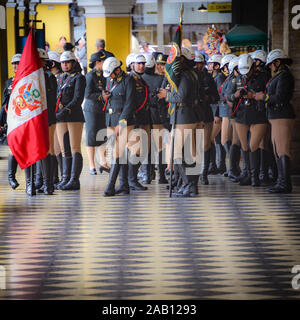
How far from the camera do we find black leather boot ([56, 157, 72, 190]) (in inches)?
403

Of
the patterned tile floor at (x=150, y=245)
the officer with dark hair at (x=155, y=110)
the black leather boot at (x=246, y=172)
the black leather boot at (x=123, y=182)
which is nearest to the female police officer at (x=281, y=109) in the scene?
the patterned tile floor at (x=150, y=245)

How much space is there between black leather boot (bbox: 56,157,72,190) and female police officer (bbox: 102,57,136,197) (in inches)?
34.5

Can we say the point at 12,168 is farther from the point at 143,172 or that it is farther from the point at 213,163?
the point at 213,163

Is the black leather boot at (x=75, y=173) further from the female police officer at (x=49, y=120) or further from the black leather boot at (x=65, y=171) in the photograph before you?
the female police officer at (x=49, y=120)

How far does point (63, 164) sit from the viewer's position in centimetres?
1027

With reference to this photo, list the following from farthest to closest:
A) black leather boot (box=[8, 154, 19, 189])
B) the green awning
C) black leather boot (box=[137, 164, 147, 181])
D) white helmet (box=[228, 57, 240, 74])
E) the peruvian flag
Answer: the green awning
black leather boot (box=[137, 164, 147, 181])
white helmet (box=[228, 57, 240, 74])
black leather boot (box=[8, 154, 19, 189])
the peruvian flag

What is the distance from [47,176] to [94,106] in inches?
77.7

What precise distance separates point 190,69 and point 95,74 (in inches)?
70.2

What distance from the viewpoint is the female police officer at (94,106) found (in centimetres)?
1062

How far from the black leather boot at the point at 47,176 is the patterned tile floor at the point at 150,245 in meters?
0.17

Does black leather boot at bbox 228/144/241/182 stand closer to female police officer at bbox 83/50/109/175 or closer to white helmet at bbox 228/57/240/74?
white helmet at bbox 228/57/240/74

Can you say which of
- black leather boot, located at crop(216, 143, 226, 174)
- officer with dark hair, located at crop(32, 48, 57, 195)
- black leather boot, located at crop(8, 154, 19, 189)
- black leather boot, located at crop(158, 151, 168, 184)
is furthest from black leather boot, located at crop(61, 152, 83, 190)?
black leather boot, located at crop(216, 143, 226, 174)

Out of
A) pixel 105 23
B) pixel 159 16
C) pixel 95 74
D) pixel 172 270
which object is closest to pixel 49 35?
pixel 159 16
